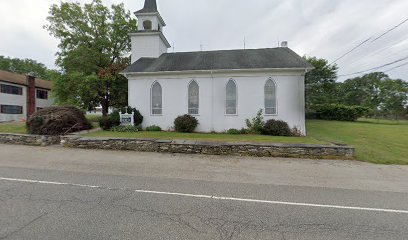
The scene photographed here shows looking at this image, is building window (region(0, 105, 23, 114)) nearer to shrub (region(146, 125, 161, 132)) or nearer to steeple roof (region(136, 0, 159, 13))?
steeple roof (region(136, 0, 159, 13))

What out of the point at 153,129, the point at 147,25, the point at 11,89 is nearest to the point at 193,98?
the point at 153,129

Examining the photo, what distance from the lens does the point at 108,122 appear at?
15344mm

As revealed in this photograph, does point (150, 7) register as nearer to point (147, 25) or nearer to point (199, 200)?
point (147, 25)

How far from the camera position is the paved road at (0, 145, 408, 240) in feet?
10.6

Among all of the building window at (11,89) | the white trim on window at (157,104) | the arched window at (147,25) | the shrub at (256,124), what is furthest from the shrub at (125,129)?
the building window at (11,89)

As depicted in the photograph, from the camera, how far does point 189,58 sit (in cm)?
1927

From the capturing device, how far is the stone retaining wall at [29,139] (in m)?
11.2

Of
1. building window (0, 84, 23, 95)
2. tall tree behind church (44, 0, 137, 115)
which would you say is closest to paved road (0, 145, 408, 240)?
tall tree behind church (44, 0, 137, 115)

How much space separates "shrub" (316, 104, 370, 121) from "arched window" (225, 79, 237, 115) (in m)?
25.8

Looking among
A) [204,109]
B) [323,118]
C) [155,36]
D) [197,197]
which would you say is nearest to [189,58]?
[155,36]

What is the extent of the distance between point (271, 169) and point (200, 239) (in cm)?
487

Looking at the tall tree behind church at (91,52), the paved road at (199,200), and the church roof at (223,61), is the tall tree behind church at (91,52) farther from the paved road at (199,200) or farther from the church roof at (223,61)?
the paved road at (199,200)

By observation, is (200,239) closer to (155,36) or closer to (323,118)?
(155,36)

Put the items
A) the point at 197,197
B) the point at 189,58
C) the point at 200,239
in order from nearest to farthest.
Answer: the point at 200,239 < the point at 197,197 < the point at 189,58
